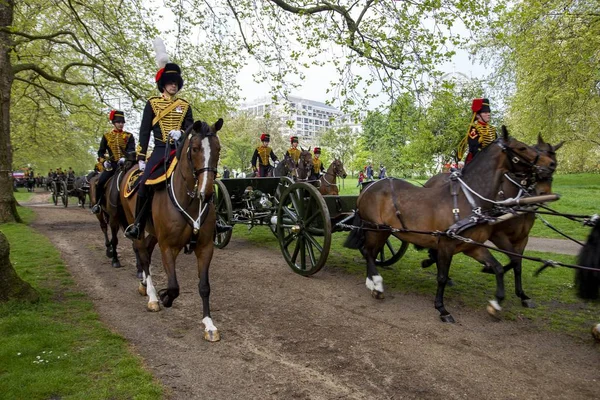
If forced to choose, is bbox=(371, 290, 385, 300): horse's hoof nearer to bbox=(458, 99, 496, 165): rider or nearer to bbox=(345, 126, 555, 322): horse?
bbox=(345, 126, 555, 322): horse

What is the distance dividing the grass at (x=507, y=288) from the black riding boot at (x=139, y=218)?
145 inches

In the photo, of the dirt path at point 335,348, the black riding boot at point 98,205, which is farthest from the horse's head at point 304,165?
the dirt path at point 335,348

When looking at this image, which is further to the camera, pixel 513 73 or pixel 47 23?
pixel 513 73

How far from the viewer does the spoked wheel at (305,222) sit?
6.59 metres

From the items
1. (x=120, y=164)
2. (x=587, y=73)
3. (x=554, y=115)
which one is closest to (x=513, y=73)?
(x=554, y=115)

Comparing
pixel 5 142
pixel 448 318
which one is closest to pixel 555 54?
pixel 448 318

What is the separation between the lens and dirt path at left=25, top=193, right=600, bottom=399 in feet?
11.4

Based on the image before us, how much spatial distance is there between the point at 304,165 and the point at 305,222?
26.6 ft

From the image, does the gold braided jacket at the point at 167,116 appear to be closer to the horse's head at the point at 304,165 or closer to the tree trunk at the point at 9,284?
the tree trunk at the point at 9,284

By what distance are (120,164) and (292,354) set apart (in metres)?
5.43

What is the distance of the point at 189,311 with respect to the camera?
17.7 feet

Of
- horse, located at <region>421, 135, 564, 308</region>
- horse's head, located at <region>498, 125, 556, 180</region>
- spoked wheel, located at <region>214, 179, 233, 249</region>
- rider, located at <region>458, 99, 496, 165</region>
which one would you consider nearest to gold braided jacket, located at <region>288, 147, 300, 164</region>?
spoked wheel, located at <region>214, 179, 233, 249</region>

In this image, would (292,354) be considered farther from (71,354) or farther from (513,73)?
(513,73)

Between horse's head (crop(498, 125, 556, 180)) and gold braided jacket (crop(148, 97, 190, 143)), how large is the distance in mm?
4195
